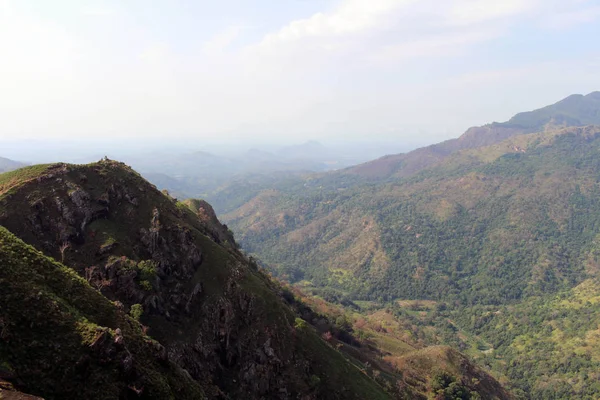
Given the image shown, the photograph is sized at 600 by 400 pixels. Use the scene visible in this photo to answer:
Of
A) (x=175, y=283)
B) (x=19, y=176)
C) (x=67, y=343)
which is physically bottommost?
(x=175, y=283)

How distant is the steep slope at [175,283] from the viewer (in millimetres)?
53656

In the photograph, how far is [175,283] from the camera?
60.7m

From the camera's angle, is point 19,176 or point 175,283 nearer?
point 19,176

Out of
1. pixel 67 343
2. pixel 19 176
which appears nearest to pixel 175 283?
pixel 67 343

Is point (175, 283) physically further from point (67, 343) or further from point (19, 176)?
point (19, 176)

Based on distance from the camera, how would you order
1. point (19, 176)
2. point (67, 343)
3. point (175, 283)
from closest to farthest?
point (67, 343) → point (19, 176) → point (175, 283)

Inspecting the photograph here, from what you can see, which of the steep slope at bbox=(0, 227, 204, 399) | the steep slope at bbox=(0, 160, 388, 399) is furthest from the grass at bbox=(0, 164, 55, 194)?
the steep slope at bbox=(0, 227, 204, 399)

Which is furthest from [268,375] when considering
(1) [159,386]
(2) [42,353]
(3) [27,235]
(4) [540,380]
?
(4) [540,380]

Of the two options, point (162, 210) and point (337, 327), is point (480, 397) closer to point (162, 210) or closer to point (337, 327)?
point (337, 327)

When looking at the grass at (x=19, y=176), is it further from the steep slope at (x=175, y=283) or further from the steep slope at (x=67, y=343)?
the steep slope at (x=67, y=343)

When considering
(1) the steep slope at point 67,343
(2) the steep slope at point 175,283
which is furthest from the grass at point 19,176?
(1) the steep slope at point 67,343

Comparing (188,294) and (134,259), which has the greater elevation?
(134,259)

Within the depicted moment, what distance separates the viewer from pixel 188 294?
60094mm

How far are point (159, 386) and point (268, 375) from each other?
2636 centimetres
